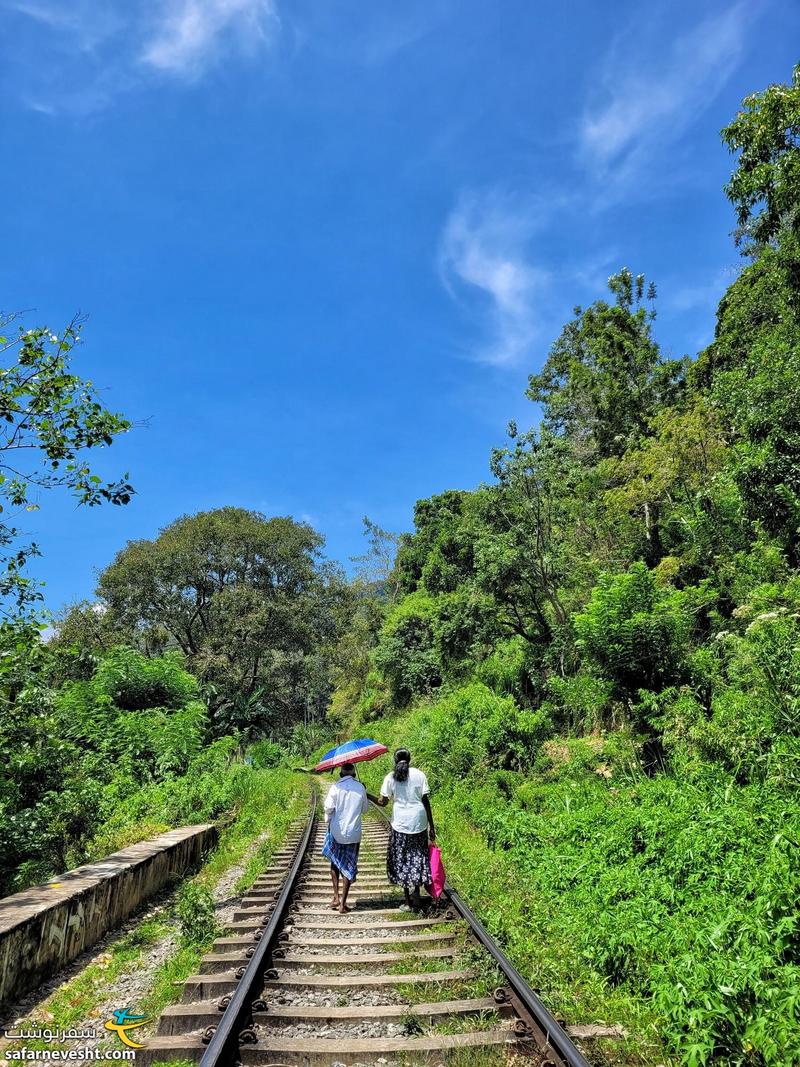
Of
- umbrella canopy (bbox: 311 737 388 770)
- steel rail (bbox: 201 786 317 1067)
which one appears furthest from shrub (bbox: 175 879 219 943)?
umbrella canopy (bbox: 311 737 388 770)

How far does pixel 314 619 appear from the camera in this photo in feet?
136

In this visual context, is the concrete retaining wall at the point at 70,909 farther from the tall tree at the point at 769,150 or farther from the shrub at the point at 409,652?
the shrub at the point at 409,652

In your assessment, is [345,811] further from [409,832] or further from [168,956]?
[168,956]

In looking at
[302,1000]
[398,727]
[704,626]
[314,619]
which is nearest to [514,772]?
[704,626]

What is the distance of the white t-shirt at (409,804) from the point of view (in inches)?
272

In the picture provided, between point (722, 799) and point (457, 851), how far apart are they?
4550 mm

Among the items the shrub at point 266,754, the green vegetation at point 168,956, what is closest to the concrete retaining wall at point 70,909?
the green vegetation at point 168,956

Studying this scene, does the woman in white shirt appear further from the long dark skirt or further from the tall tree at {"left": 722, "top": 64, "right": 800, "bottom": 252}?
the tall tree at {"left": 722, "top": 64, "right": 800, "bottom": 252}

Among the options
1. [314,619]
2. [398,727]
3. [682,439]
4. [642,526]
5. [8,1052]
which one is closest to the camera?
[8,1052]

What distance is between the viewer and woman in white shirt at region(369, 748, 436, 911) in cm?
678

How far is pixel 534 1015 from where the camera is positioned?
12.8 feet

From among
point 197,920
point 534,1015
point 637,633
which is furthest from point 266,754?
point 534,1015

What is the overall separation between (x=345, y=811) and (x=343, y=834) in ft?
0.77

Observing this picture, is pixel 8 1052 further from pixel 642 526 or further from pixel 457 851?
pixel 642 526
